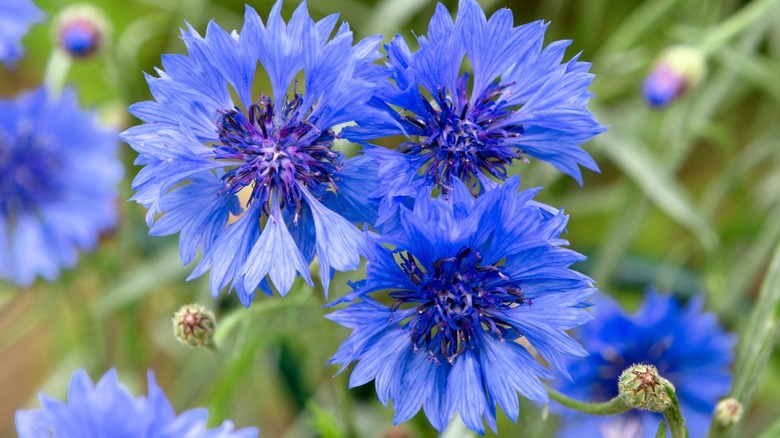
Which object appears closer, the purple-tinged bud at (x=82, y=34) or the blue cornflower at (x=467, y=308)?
the blue cornflower at (x=467, y=308)

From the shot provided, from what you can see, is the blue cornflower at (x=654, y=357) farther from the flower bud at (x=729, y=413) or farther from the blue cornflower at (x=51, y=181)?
the blue cornflower at (x=51, y=181)

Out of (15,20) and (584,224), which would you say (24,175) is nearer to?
(15,20)

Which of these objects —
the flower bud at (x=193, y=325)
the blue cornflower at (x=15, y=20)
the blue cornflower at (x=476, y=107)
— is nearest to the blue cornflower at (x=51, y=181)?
the blue cornflower at (x=15, y=20)

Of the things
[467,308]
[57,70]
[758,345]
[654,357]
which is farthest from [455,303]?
[57,70]

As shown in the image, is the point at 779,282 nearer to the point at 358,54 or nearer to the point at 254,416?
the point at 358,54

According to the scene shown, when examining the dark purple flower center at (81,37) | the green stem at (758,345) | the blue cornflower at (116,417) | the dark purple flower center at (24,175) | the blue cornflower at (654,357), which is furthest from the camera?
the dark purple flower center at (24,175)

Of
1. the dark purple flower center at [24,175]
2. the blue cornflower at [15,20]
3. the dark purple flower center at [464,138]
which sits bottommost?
the dark purple flower center at [464,138]
